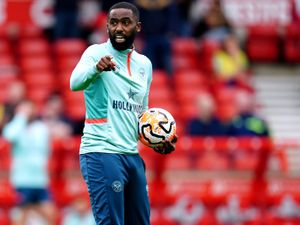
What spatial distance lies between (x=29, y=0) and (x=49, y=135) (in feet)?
12.2

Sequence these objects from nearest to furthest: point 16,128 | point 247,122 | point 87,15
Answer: point 16,128, point 247,122, point 87,15

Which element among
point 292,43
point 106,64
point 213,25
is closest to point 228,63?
point 213,25

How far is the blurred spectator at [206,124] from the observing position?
52.3 ft

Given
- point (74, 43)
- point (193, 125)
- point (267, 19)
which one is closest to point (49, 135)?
point (193, 125)

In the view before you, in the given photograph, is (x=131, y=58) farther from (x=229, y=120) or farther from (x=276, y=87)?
(x=276, y=87)

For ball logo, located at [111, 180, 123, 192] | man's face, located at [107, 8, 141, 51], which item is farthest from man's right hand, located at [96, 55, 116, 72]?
ball logo, located at [111, 180, 123, 192]

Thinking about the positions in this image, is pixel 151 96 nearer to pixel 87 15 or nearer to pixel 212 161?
pixel 87 15

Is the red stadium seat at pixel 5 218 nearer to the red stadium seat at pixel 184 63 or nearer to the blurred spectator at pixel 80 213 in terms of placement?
the blurred spectator at pixel 80 213

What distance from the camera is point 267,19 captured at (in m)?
19.2

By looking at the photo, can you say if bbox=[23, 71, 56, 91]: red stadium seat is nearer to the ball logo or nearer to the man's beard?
the man's beard

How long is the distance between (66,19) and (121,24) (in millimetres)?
8990

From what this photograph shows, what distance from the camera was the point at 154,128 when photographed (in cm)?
929

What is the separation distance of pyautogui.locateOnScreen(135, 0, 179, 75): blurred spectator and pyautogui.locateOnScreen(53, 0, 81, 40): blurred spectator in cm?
98

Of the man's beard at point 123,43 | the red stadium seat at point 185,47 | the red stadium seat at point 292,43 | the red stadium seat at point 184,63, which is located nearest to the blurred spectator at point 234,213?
the red stadium seat at point 184,63
